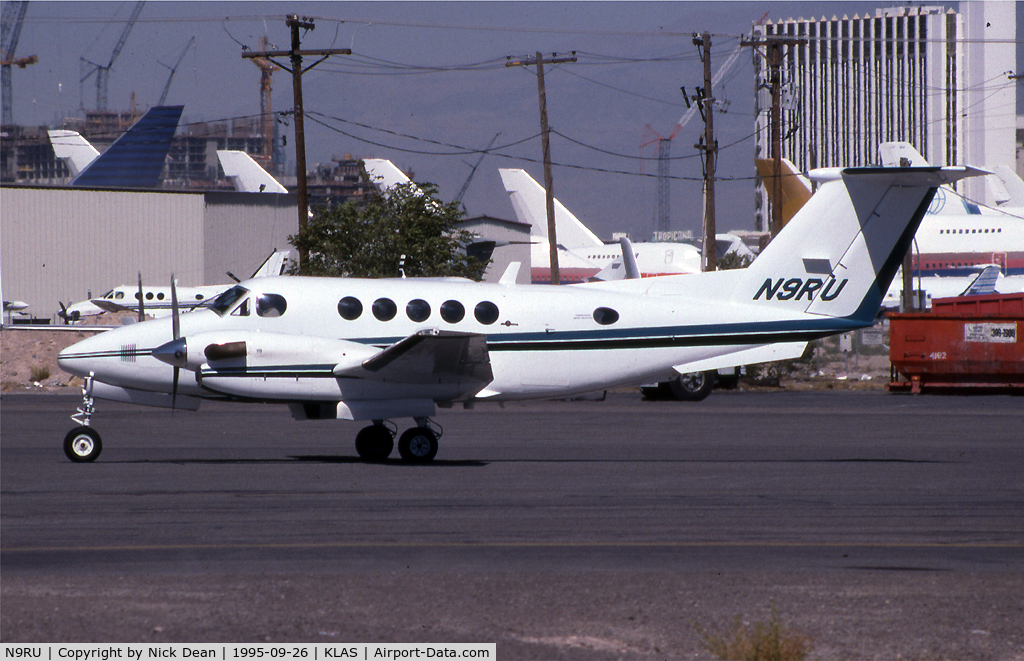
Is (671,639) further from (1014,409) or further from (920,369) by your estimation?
(920,369)

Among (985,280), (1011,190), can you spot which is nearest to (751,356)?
(985,280)

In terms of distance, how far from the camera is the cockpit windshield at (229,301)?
1474 cm

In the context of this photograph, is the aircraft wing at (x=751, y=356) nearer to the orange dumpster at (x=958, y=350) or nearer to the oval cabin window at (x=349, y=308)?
the oval cabin window at (x=349, y=308)

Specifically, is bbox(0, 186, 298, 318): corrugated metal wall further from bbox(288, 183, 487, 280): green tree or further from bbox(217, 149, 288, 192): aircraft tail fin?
bbox(288, 183, 487, 280): green tree

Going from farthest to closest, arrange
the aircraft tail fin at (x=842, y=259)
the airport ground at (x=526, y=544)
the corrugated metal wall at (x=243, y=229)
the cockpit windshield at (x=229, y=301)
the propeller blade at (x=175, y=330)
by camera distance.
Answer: the corrugated metal wall at (x=243, y=229)
the aircraft tail fin at (x=842, y=259)
the cockpit windshield at (x=229, y=301)
the propeller blade at (x=175, y=330)
the airport ground at (x=526, y=544)

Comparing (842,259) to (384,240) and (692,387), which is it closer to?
(692,387)

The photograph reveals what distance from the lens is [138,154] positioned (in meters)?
94.5

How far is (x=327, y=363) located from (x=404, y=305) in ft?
4.68

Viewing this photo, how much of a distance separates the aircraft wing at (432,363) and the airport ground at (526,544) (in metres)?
1.20

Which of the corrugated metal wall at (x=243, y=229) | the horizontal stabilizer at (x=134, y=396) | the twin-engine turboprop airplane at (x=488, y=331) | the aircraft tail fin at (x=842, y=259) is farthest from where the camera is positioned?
the corrugated metal wall at (x=243, y=229)

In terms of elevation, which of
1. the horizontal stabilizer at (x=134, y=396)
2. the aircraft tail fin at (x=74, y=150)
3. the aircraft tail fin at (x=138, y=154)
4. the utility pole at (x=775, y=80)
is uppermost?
the aircraft tail fin at (x=74, y=150)

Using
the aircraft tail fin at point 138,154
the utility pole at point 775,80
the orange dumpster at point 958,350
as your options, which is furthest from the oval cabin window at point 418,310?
the aircraft tail fin at point 138,154

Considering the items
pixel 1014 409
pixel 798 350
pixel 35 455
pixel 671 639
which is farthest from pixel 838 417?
pixel 671 639

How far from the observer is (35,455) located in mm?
14922
